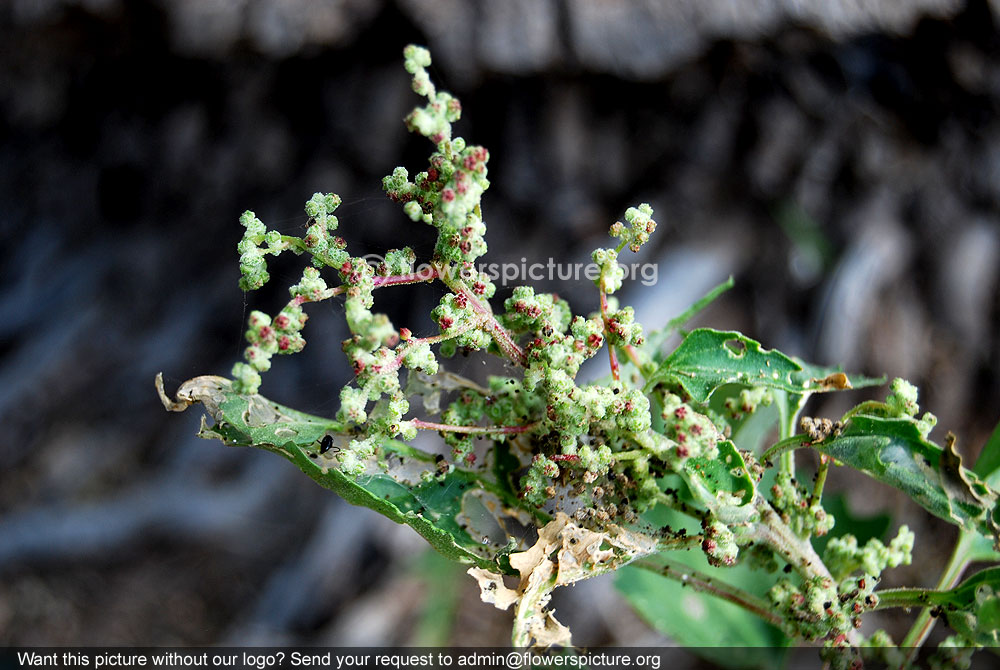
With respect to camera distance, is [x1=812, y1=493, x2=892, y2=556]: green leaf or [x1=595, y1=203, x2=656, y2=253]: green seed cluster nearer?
[x1=595, y1=203, x2=656, y2=253]: green seed cluster

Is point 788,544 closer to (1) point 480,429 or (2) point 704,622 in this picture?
(1) point 480,429

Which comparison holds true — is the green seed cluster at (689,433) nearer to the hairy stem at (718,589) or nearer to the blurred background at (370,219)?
the hairy stem at (718,589)

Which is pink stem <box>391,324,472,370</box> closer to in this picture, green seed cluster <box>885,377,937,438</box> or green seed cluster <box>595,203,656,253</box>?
green seed cluster <box>595,203,656,253</box>

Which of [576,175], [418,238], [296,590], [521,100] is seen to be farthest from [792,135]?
[296,590]

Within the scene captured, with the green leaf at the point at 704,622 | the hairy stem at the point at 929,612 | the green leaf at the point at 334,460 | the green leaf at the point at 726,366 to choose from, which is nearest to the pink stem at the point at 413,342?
the green leaf at the point at 334,460

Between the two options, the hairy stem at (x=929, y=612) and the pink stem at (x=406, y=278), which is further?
the hairy stem at (x=929, y=612)

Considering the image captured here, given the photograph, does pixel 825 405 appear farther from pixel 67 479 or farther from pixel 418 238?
pixel 67 479

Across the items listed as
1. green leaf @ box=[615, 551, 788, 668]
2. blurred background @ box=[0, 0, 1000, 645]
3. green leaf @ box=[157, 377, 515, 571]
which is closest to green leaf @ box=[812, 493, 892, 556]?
green leaf @ box=[615, 551, 788, 668]

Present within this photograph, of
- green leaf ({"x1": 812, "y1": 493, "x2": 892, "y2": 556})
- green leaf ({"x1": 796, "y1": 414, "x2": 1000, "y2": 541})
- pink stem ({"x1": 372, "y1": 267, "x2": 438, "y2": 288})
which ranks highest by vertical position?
pink stem ({"x1": 372, "y1": 267, "x2": 438, "y2": 288})
